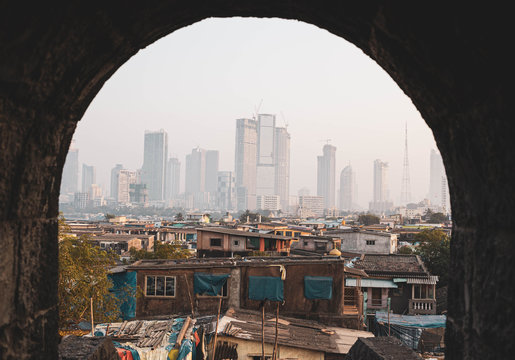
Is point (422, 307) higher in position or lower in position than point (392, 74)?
lower

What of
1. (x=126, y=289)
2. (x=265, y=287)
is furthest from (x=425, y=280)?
(x=126, y=289)

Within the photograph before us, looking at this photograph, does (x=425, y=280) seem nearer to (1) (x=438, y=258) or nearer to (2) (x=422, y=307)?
(2) (x=422, y=307)

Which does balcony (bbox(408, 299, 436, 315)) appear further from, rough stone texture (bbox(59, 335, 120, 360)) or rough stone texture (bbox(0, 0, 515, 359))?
rough stone texture (bbox(0, 0, 515, 359))

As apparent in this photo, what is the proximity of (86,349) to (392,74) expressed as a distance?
2629 mm

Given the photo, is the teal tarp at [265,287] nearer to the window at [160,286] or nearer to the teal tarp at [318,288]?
the teal tarp at [318,288]

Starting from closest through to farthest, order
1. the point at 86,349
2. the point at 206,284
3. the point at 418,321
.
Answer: the point at 86,349 → the point at 206,284 → the point at 418,321

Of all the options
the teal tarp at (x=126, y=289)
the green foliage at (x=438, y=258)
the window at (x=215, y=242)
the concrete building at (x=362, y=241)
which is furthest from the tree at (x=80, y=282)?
the concrete building at (x=362, y=241)

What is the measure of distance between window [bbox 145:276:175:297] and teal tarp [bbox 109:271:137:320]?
54 centimetres

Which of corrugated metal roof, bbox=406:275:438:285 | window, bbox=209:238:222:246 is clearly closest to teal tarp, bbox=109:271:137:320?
window, bbox=209:238:222:246

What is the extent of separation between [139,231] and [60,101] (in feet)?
166

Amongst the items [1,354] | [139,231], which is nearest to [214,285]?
[1,354]

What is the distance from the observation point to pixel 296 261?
1516 centimetres

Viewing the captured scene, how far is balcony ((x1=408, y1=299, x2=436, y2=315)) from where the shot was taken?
2048cm

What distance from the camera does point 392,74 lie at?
7.89ft
